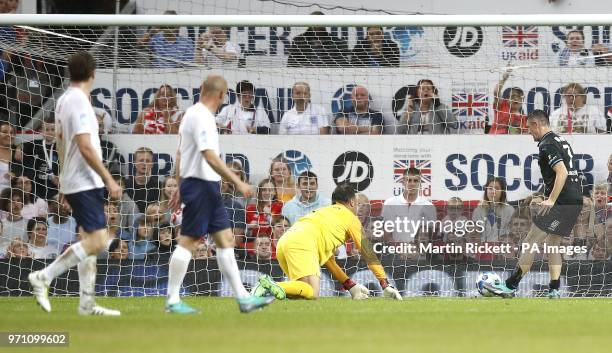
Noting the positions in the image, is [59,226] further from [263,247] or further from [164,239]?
[263,247]

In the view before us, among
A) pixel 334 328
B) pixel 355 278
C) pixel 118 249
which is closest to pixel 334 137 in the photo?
pixel 355 278

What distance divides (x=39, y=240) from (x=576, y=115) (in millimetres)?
7661

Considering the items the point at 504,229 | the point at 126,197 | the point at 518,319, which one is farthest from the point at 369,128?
the point at 518,319

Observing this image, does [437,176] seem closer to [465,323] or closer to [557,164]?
[557,164]

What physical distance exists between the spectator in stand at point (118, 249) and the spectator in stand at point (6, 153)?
5.30 ft

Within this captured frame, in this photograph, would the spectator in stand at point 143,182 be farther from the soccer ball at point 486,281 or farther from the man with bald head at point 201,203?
the man with bald head at point 201,203

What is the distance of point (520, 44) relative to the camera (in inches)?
674

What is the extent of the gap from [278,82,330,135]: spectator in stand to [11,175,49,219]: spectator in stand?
11.2 ft

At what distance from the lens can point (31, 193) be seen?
51.8ft

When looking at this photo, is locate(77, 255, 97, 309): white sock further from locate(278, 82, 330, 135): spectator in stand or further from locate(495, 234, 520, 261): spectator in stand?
locate(278, 82, 330, 135): spectator in stand

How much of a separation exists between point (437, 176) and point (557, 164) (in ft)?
11.1

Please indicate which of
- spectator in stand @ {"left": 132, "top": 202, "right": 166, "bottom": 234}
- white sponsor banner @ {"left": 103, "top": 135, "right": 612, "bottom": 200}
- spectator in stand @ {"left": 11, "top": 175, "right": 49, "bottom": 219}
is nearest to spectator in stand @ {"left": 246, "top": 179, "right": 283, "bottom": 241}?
white sponsor banner @ {"left": 103, "top": 135, "right": 612, "bottom": 200}

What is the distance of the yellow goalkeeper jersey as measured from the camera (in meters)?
12.6

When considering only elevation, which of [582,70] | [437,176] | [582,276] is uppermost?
[582,70]
